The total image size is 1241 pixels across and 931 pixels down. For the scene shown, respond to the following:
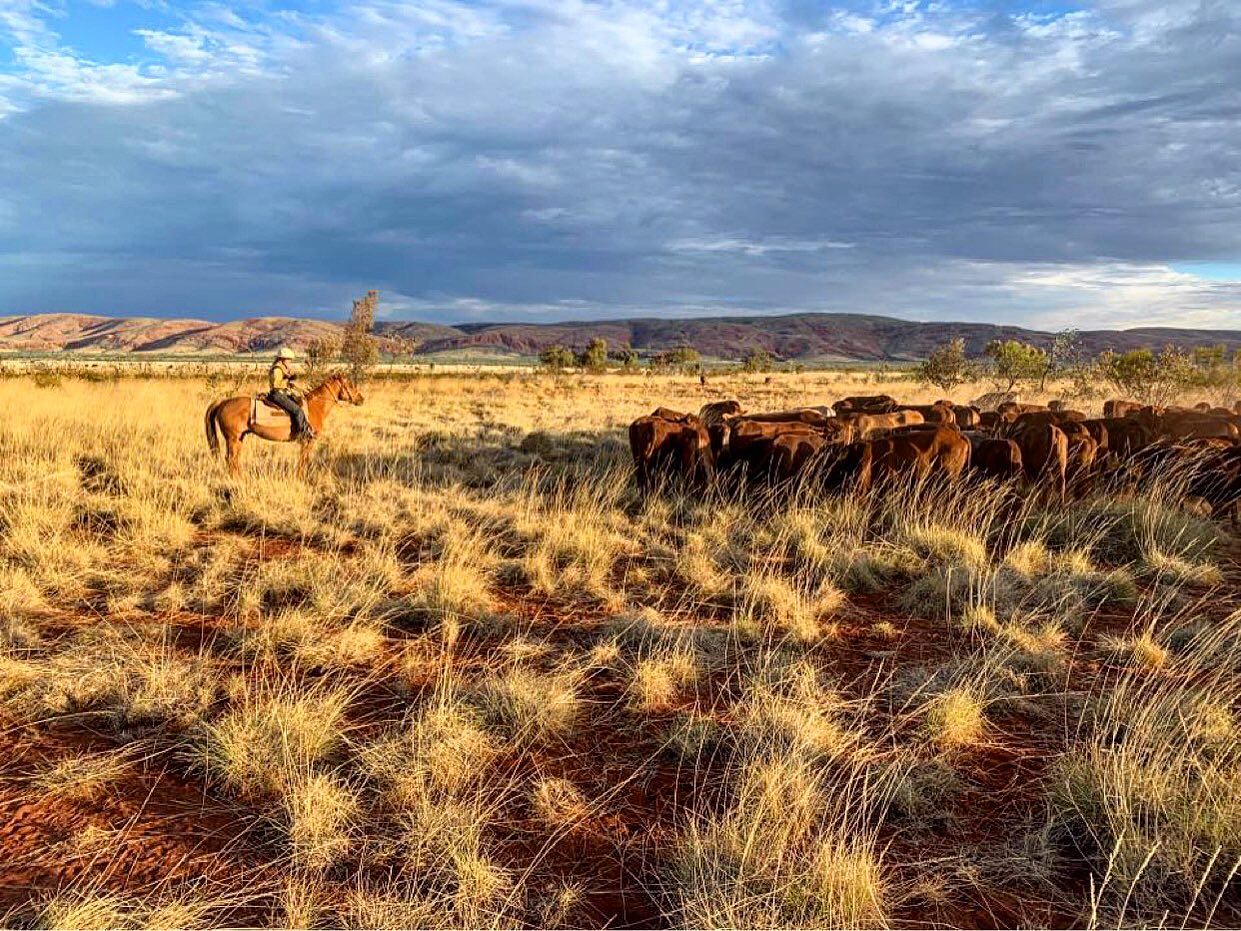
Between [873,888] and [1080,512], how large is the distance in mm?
7654

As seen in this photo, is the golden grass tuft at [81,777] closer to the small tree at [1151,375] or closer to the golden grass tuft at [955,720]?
the golden grass tuft at [955,720]

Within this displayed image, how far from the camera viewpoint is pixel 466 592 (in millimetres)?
6156

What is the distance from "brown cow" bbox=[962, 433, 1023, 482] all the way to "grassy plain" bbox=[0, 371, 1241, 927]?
28.6 inches

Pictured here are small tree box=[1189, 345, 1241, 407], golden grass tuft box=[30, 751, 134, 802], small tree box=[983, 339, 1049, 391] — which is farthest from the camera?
small tree box=[983, 339, 1049, 391]

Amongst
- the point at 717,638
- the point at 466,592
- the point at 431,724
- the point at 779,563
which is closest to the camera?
the point at 431,724

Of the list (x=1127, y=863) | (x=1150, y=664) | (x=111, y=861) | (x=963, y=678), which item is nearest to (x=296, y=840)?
(x=111, y=861)

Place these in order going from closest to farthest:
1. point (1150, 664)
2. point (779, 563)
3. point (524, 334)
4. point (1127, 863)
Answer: point (1127, 863) → point (1150, 664) → point (779, 563) → point (524, 334)

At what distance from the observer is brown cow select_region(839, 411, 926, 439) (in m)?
10.8

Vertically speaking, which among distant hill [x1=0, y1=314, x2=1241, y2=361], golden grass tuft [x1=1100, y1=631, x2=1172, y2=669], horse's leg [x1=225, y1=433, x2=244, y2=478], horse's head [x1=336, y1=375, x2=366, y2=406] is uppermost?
distant hill [x1=0, y1=314, x2=1241, y2=361]

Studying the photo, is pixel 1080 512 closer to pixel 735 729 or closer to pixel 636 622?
pixel 636 622

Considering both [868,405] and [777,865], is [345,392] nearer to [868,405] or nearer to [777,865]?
[868,405]

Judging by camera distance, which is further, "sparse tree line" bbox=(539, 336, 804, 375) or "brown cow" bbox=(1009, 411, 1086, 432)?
"sparse tree line" bbox=(539, 336, 804, 375)

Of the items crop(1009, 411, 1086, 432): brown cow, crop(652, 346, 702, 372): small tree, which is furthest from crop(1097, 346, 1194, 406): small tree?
crop(652, 346, 702, 372): small tree

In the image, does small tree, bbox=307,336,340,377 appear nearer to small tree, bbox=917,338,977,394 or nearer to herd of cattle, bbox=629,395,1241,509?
herd of cattle, bbox=629,395,1241,509
